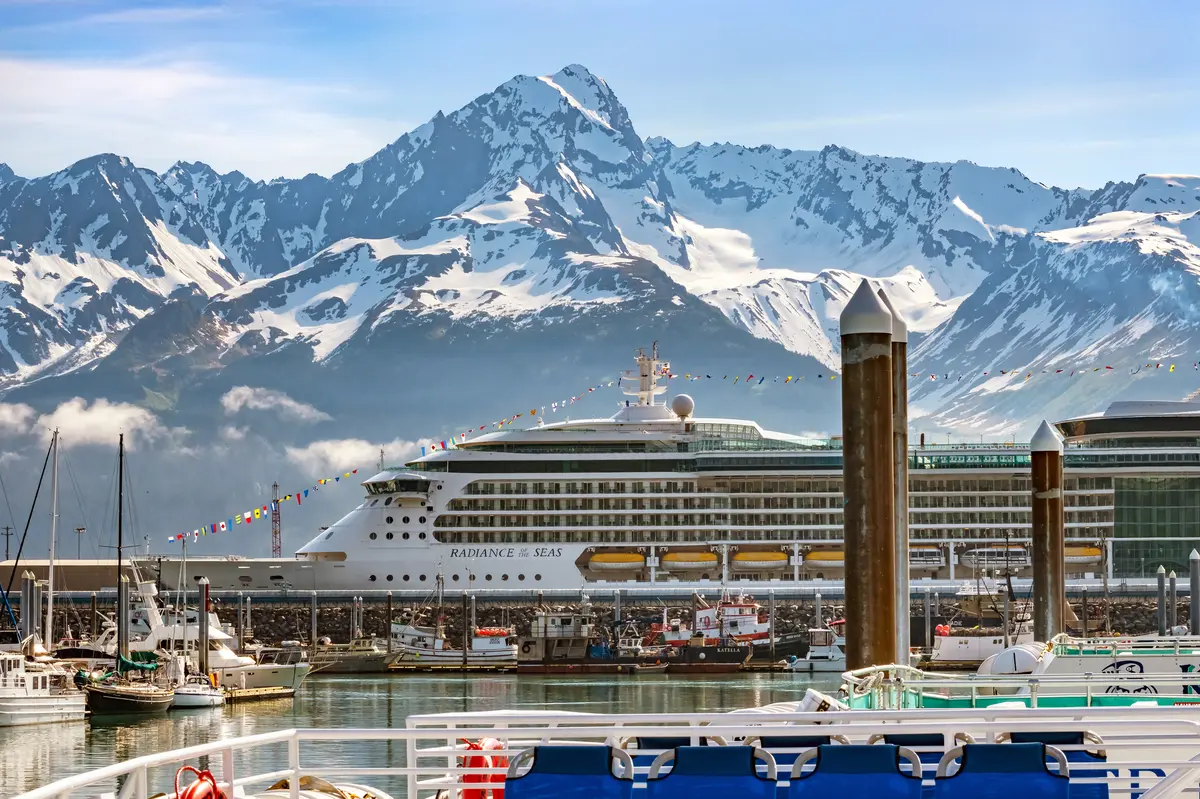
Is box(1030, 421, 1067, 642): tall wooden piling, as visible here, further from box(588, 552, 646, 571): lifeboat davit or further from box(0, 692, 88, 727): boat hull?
box(588, 552, 646, 571): lifeboat davit

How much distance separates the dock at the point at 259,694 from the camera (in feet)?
186

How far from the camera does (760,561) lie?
7900 cm

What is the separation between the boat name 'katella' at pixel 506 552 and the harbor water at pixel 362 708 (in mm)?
12617

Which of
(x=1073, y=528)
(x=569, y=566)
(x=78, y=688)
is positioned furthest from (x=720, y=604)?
(x=78, y=688)

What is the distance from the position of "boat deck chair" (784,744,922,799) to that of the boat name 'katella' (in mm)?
69437

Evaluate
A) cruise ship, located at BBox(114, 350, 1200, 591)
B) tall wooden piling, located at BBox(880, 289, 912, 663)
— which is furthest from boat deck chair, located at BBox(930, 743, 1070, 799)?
cruise ship, located at BBox(114, 350, 1200, 591)

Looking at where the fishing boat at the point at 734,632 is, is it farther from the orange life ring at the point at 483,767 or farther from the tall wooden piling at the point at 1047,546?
the orange life ring at the point at 483,767

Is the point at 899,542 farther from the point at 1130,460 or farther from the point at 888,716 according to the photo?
the point at 1130,460

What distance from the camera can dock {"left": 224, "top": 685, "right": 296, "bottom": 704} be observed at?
56.8 meters

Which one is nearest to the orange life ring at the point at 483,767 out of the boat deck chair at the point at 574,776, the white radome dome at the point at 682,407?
the boat deck chair at the point at 574,776

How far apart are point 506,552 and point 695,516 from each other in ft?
24.2

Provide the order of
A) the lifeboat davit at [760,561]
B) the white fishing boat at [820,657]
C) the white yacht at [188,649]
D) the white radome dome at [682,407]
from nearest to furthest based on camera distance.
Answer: the white yacht at [188,649] < the white fishing boat at [820,657] < the lifeboat davit at [760,561] < the white radome dome at [682,407]

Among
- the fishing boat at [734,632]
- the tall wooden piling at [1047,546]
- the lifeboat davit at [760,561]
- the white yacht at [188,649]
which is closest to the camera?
the tall wooden piling at [1047,546]

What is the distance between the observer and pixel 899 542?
2122 centimetres
